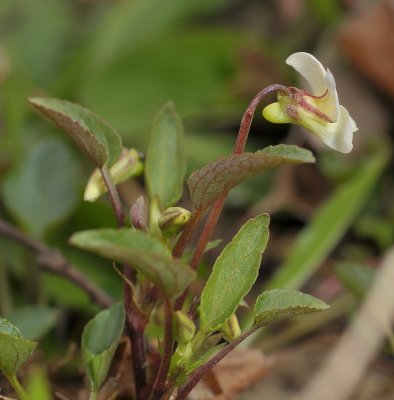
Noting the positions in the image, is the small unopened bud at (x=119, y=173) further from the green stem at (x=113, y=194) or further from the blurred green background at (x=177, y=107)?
the blurred green background at (x=177, y=107)

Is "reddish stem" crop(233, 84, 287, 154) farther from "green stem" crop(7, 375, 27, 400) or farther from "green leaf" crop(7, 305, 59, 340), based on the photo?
"green leaf" crop(7, 305, 59, 340)

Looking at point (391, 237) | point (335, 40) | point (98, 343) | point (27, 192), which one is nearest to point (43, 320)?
point (98, 343)

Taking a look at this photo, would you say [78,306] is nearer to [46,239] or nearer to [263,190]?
[46,239]

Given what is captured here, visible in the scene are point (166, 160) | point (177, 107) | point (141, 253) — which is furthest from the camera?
point (177, 107)

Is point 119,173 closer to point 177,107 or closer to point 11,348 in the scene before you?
point 11,348

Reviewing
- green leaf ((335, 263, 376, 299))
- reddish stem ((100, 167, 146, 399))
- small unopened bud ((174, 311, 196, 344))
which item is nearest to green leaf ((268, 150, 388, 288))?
green leaf ((335, 263, 376, 299))

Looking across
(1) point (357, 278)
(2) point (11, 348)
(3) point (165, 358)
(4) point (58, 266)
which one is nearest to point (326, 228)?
(1) point (357, 278)

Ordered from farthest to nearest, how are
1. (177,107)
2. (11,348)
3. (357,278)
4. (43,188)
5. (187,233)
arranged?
1. (177,107)
2. (43,188)
3. (357,278)
4. (187,233)
5. (11,348)
